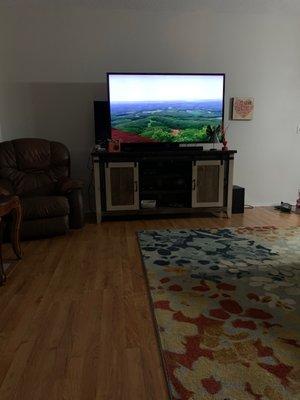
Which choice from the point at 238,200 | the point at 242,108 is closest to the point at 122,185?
the point at 238,200

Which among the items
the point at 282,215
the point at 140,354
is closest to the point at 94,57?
the point at 282,215

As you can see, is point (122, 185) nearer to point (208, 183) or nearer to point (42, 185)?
point (42, 185)

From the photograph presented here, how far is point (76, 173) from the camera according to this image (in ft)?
13.6

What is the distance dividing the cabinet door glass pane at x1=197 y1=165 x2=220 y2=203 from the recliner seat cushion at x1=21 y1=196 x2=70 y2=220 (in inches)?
65.1

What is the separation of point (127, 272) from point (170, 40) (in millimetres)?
3159

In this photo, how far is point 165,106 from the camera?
150 inches

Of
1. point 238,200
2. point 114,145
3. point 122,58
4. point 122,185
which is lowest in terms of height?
point 238,200

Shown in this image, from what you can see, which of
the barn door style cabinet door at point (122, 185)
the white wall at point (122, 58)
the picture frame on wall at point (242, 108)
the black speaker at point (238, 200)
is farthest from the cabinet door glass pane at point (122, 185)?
the picture frame on wall at point (242, 108)

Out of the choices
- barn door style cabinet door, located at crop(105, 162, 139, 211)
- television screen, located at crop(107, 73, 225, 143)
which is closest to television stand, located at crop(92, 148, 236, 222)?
barn door style cabinet door, located at crop(105, 162, 139, 211)

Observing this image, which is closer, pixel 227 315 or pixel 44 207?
pixel 227 315

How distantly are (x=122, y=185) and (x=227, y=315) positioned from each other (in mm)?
2285

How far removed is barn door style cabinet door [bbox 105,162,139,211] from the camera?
3639 mm

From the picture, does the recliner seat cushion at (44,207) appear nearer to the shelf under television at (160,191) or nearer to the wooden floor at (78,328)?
the wooden floor at (78,328)

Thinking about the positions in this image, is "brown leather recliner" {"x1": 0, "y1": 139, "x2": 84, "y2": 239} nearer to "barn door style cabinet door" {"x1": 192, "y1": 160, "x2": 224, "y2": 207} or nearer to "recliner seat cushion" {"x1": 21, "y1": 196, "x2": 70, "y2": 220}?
"recliner seat cushion" {"x1": 21, "y1": 196, "x2": 70, "y2": 220}
